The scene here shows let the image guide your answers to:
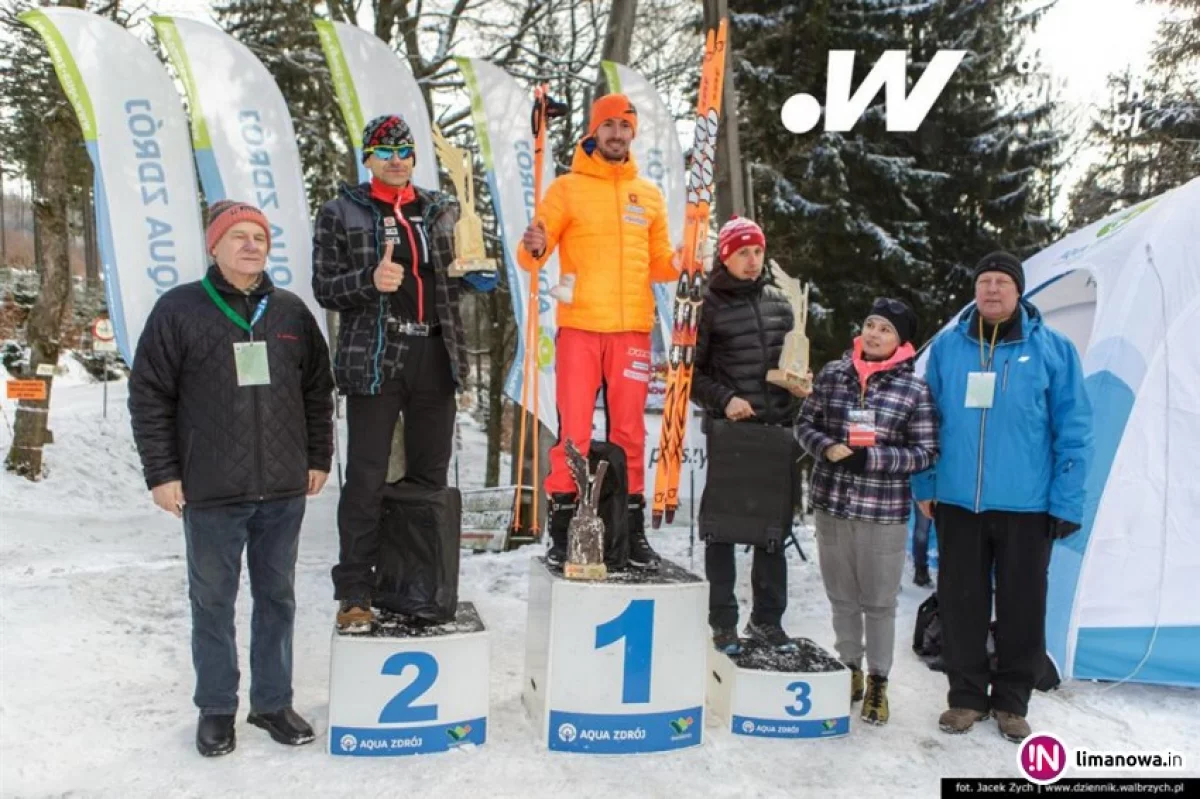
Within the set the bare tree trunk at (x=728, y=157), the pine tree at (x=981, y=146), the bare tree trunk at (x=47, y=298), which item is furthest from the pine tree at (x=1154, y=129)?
the bare tree trunk at (x=47, y=298)

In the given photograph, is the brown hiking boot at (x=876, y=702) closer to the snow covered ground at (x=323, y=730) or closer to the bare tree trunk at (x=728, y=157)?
the snow covered ground at (x=323, y=730)

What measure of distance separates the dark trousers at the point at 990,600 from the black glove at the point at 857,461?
1.30ft

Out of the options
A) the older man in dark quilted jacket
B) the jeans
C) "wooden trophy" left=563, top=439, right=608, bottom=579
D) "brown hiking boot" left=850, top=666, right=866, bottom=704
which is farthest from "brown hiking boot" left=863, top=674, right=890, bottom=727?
the jeans

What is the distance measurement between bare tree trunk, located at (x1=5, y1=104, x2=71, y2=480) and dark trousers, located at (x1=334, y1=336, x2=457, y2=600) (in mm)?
9268

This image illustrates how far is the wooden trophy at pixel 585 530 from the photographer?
3.03 metres

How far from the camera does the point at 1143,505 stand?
375cm

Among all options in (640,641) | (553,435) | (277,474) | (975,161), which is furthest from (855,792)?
(975,161)

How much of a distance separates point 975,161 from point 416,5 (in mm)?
7217

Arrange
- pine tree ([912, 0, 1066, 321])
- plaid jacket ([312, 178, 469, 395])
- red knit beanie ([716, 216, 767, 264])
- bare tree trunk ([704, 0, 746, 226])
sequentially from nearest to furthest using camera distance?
plaid jacket ([312, 178, 469, 395]) < red knit beanie ([716, 216, 767, 264]) < bare tree trunk ([704, 0, 746, 226]) < pine tree ([912, 0, 1066, 321])

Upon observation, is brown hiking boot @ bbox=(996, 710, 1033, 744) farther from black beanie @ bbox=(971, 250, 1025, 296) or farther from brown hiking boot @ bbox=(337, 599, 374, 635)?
brown hiking boot @ bbox=(337, 599, 374, 635)

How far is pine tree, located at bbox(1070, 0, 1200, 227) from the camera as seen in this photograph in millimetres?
10828

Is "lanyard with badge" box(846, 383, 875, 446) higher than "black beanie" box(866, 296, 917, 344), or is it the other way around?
"black beanie" box(866, 296, 917, 344)

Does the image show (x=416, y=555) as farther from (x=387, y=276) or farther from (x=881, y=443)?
(x=881, y=443)

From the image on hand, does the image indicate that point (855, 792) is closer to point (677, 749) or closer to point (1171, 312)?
point (677, 749)
